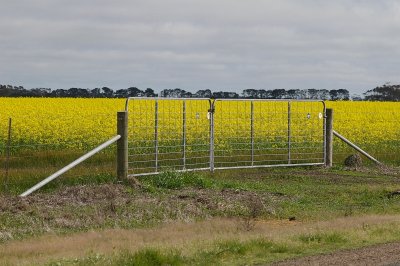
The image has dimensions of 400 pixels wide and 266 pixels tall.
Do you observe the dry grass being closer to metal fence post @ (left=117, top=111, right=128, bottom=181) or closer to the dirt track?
the dirt track

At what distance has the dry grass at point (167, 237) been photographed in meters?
10.8

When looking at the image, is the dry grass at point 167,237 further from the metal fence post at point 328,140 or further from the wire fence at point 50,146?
the metal fence post at point 328,140

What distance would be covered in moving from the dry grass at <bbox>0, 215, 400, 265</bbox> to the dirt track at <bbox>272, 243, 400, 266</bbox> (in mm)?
1203

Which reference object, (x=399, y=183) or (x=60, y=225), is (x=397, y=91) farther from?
(x=60, y=225)

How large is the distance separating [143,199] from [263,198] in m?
2.68

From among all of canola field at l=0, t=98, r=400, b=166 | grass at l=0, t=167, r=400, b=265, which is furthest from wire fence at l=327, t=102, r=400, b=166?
grass at l=0, t=167, r=400, b=265

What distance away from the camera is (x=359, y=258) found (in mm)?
10367

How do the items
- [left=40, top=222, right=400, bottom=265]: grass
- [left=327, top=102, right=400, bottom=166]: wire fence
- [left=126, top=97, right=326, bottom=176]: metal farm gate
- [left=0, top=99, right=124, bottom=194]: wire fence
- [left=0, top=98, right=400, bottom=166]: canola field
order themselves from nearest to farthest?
1. [left=40, top=222, right=400, bottom=265]: grass
2. [left=0, top=99, right=124, bottom=194]: wire fence
3. [left=126, top=97, right=326, bottom=176]: metal farm gate
4. [left=0, top=98, right=400, bottom=166]: canola field
5. [left=327, top=102, right=400, bottom=166]: wire fence

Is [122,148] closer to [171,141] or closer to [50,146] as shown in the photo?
[171,141]

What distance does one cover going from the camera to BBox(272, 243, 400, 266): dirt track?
1005 cm

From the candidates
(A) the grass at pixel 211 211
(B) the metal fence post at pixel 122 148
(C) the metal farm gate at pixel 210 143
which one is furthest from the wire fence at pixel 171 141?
(A) the grass at pixel 211 211

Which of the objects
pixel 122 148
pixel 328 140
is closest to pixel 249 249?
pixel 122 148

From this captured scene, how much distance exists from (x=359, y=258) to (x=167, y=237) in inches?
128

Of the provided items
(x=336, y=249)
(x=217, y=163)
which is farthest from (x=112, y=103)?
(x=336, y=249)
